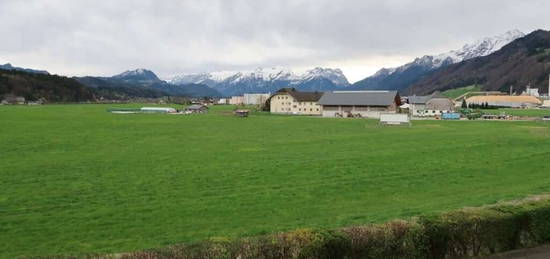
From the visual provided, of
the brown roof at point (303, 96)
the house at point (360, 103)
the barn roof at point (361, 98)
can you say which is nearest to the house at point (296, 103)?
the brown roof at point (303, 96)

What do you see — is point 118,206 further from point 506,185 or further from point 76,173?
point 506,185

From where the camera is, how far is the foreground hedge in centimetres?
620

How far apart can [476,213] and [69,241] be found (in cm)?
894

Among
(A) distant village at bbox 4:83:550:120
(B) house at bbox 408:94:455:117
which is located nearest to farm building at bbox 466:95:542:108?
(A) distant village at bbox 4:83:550:120

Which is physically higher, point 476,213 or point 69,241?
point 476,213

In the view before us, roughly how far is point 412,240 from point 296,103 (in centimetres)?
9225

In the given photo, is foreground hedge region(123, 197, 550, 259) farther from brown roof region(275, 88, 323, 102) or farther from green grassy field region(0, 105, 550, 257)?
brown roof region(275, 88, 323, 102)

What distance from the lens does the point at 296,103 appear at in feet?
324

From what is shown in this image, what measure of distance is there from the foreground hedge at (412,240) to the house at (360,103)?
72284mm

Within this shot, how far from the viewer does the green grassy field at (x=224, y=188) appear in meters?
11.6

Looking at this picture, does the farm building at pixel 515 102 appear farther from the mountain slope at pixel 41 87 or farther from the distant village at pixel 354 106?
the mountain slope at pixel 41 87

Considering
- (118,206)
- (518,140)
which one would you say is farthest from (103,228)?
(518,140)

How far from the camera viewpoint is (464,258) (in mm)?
7250

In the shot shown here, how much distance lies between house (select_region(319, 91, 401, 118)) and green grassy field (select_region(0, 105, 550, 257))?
50836 millimetres
